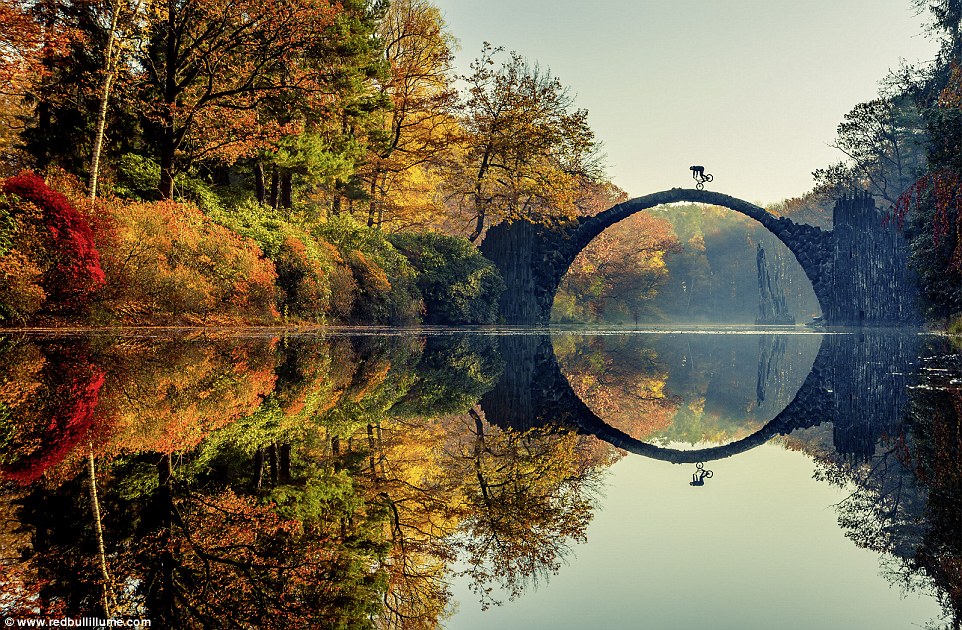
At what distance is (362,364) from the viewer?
31.6ft

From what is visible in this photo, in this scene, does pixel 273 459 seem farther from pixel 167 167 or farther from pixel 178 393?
pixel 167 167

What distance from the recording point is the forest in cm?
1453

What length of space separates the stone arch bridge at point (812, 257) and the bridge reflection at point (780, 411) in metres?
19.3

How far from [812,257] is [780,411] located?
2781cm

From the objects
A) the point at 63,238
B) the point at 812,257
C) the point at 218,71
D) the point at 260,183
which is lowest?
the point at 63,238

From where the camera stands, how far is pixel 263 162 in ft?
71.3

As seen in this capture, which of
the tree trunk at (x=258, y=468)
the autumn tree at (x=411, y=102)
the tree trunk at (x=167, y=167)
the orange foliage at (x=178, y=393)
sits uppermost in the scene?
the autumn tree at (x=411, y=102)

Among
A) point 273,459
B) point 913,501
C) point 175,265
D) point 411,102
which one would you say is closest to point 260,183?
point 175,265

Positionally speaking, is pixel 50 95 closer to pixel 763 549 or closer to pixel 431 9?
pixel 763 549

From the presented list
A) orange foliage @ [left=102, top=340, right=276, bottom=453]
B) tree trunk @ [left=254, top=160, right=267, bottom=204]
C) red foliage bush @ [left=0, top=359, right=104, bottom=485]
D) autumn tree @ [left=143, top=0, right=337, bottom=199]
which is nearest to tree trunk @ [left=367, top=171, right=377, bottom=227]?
tree trunk @ [left=254, top=160, right=267, bottom=204]

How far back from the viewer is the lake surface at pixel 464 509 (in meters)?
1.93

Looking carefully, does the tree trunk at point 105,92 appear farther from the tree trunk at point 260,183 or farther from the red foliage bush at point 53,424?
the red foliage bush at point 53,424

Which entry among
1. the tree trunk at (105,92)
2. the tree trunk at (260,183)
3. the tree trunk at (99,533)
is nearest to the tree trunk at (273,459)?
the tree trunk at (99,533)

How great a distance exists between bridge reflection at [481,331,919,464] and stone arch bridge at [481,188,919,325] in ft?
63.3
